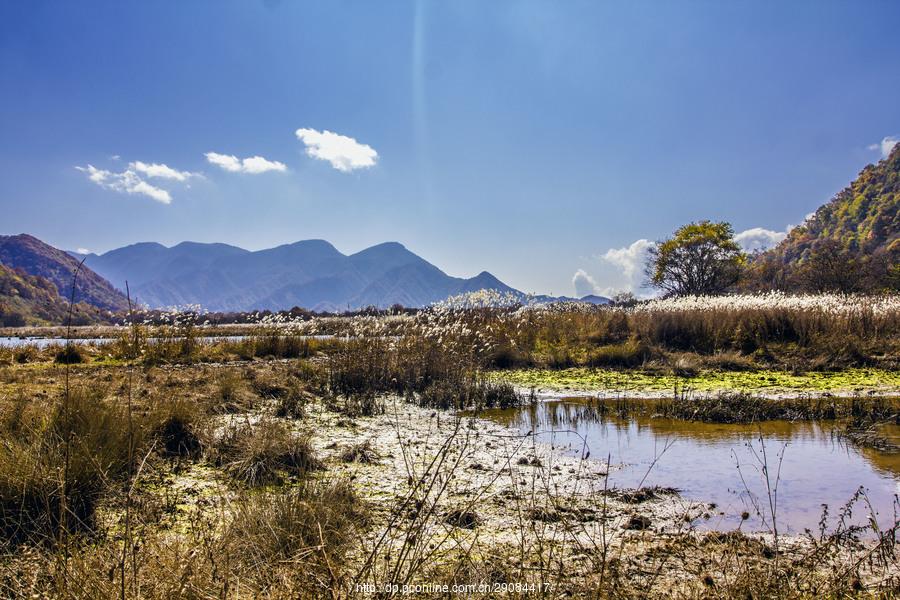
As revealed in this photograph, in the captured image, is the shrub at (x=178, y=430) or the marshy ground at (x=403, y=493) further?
the shrub at (x=178, y=430)

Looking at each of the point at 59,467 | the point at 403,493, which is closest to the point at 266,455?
the point at 403,493

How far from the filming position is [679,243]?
4375cm

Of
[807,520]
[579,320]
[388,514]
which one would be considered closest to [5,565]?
[388,514]

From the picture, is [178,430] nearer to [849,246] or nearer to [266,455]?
[266,455]

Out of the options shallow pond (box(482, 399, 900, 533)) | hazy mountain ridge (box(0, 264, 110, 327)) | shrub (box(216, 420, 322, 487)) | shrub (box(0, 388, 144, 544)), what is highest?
hazy mountain ridge (box(0, 264, 110, 327))

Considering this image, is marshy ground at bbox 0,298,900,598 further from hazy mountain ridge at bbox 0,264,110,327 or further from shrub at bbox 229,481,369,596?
hazy mountain ridge at bbox 0,264,110,327

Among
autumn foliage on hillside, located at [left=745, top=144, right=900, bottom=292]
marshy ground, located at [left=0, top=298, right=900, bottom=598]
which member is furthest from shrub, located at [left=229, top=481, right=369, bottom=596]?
autumn foliage on hillside, located at [left=745, top=144, right=900, bottom=292]

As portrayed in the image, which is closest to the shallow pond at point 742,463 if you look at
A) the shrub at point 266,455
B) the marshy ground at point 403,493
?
the marshy ground at point 403,493

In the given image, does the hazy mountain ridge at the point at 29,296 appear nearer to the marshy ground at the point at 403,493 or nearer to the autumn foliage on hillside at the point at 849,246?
the marshy ground at the point at 403,493

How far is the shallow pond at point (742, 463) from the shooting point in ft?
13.3

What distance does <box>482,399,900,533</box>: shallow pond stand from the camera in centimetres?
405

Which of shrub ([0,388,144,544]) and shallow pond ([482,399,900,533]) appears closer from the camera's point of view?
shrub ([0,388,144,544])

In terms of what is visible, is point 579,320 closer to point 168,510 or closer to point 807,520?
point 807,520

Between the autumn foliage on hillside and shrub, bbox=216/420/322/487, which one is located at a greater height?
the autumn foliage on hillside
